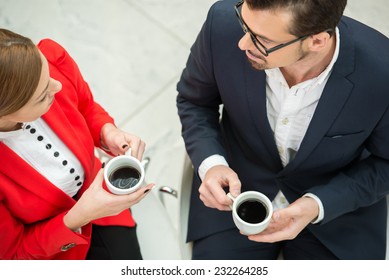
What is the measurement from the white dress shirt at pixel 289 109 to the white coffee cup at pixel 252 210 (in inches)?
11.5

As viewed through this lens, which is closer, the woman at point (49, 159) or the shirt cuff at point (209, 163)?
the woman at point (49, 159)

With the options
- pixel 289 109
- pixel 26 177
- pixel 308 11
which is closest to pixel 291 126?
pixel 289 109

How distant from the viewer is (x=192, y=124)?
1705mm

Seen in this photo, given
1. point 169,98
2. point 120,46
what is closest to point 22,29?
point 120,46

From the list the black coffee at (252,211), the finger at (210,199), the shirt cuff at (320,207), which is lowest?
the shirt cuff at (320,207)

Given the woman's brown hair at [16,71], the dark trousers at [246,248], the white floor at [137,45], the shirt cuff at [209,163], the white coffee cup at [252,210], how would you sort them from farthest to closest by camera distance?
the white floor at [137,45] < the dark trousers at [246,248] < the shirt cuff at [209,163] < the white coffee cup at [252,210] < the woman's brown hair at [16,71]

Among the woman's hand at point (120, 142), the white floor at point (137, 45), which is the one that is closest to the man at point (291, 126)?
the woman's hand at point (120, 142)

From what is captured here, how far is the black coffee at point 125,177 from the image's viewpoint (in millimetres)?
1354

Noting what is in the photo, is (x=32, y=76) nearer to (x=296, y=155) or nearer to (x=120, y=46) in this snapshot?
(x=296, y=155)

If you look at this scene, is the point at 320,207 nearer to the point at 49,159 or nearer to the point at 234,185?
the point at 234,185

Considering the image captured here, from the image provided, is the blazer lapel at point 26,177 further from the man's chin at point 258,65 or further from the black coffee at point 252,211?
the man's chin at point 258,65

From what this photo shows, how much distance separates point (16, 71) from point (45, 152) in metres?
0.32

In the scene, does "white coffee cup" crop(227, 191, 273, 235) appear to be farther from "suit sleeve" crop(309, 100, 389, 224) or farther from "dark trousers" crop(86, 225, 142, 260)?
"dark trousers" crop(86, 225, 142, 260)

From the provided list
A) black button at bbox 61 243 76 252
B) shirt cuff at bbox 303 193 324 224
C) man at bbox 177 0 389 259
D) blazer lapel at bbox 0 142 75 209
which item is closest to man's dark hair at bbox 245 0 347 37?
man at bbox 177 0 389 259
